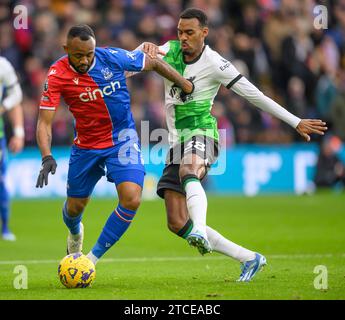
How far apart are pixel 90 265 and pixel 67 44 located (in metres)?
2.15

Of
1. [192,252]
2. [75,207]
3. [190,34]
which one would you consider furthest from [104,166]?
[192,252]

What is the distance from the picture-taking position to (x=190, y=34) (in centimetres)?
961

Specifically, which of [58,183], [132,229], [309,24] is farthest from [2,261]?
[309,24]

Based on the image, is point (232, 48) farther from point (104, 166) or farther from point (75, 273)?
point (75, 273)

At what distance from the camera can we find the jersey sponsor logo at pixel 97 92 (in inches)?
364

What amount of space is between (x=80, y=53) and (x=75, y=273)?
212 centimetres

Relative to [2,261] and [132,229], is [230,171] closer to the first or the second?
[132,229]

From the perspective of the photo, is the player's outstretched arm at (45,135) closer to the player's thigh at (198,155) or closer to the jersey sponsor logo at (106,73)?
the jersey sponsor logo at (106,73)

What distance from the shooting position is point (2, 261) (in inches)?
443

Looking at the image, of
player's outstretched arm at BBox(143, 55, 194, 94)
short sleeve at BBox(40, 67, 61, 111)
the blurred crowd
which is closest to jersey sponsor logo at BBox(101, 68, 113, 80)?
player's outstretched arm at BBox(143, 55, 194, 94)

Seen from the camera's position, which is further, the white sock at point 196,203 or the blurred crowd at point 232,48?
the blurred crowd at point 232,48

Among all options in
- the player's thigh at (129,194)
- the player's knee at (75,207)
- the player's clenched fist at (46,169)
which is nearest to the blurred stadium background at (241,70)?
the player's knee at (75,207)

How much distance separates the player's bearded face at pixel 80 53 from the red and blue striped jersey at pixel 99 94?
0.09 metres
